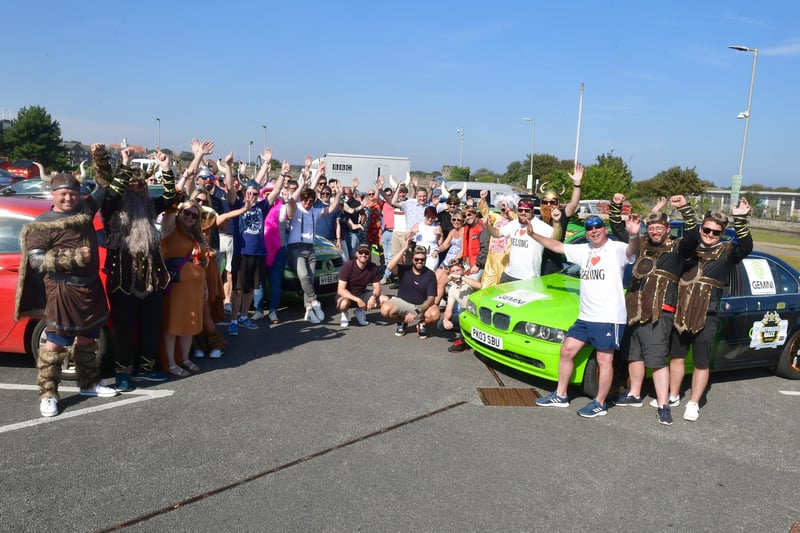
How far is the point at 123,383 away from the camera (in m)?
5.25

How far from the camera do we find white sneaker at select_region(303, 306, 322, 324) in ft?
27.2

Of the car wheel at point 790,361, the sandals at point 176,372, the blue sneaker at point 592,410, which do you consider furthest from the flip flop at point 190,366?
the car wheel at point 790,361

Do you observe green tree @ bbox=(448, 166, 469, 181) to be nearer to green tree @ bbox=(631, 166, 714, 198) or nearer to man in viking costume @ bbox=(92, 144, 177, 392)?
green tree @ bbox=(631, 166, 714, 198)

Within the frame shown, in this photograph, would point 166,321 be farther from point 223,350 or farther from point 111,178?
point 111,178

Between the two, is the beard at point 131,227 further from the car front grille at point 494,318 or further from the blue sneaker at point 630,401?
the blue sneaker at point 630,401

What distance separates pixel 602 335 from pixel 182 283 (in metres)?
3.92

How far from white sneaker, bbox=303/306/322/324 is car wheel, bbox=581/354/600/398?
4012 mm

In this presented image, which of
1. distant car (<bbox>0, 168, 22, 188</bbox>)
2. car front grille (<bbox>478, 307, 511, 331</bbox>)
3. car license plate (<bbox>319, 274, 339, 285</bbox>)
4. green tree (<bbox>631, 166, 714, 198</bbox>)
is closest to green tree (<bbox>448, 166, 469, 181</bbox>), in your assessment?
green tree (<bbox>631, 166, 714, 198</bbox>)

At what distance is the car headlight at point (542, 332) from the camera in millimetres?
5477

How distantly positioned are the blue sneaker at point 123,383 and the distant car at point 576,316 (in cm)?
338

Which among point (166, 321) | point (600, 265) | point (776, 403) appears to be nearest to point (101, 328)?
point (166, 321)

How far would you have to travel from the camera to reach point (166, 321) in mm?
5730

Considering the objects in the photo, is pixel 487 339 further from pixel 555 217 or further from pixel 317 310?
pixel 317 310

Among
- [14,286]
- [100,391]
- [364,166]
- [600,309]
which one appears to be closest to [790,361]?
[600,309]
